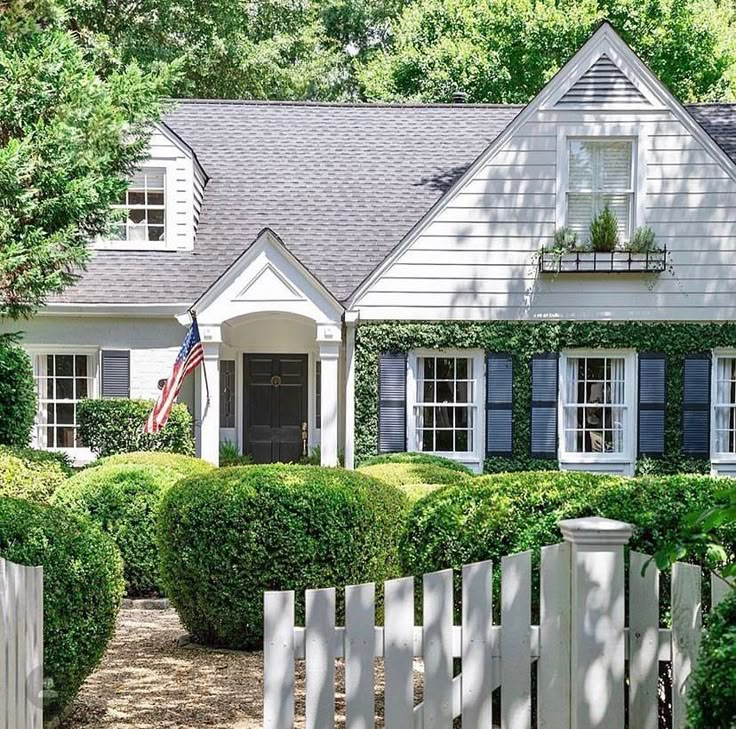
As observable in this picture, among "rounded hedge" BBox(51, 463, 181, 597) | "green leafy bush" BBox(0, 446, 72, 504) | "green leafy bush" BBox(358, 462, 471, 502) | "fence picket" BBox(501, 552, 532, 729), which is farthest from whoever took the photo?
"green leafy bush" BBox(358, 462, 471, 502)

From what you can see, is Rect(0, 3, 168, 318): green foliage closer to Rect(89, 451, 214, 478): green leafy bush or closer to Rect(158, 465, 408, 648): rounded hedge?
Rect(89, 451, 214, 478): green leafy bush

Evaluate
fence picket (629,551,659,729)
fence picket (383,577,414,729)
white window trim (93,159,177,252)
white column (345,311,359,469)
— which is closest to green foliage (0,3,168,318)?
white window trim (93,159,177,252)

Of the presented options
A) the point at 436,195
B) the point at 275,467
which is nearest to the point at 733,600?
the point at 275,467

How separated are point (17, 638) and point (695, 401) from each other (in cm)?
1364

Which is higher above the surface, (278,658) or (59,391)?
(59,391)

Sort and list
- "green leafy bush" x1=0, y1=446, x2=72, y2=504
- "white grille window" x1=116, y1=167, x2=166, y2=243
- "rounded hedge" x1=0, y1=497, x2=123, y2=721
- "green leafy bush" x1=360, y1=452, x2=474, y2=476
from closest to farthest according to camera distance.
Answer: "rounded hedge" x1=0, y1=497, x2=123, y2=721
"green leafy bush" x1=0, y1=446, x2=72, y2=504
"green leafy bush" x1=360, y1=452, x2=474, y2=476
"white grille window" x1=116, y1=167, x2=166, y2=243

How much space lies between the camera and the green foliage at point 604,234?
16.3 meters

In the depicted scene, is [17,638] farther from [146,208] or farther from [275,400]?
[146,208]

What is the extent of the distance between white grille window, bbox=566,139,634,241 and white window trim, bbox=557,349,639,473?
5.99ft

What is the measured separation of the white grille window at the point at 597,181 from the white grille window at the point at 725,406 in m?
2.48

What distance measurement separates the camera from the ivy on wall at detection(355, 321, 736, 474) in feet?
53.7

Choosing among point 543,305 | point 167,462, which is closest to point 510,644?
point 167,462

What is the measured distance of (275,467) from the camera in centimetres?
785

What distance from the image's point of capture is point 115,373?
56.3 feet
